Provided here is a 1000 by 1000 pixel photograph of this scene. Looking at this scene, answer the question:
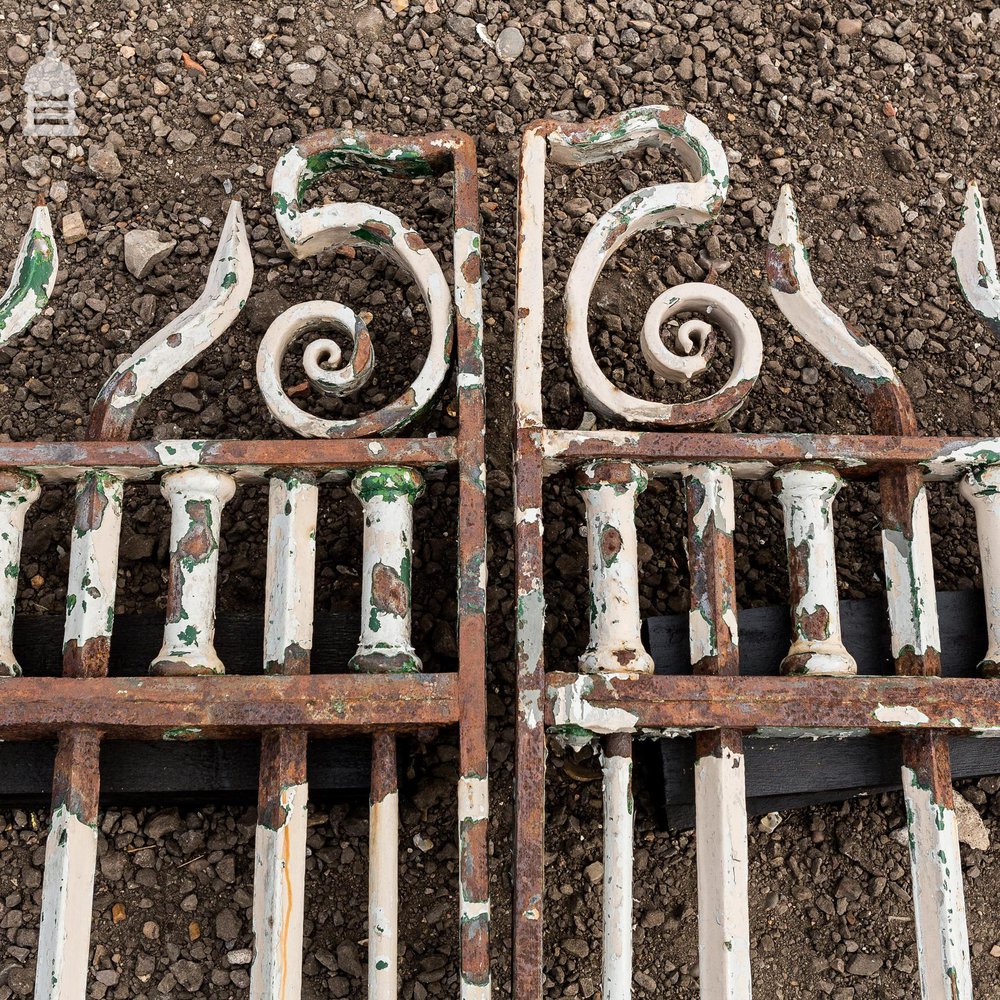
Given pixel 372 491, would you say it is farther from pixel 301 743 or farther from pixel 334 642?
pixel 301 743

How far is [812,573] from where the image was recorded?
5.24 ft

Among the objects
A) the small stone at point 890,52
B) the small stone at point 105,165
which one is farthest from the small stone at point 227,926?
the small stone at point 890,52

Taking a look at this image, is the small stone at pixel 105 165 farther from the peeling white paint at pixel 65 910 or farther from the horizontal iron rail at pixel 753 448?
the peeling white paint at pixel 65 910

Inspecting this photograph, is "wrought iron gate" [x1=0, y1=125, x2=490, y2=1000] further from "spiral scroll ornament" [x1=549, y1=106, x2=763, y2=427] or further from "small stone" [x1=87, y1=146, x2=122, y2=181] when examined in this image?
"small stone" [x1=87, y1=146, x2=122, y2=181]

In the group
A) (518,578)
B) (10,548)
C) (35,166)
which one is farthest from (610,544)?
(35,166)

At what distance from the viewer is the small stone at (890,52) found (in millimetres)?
2395

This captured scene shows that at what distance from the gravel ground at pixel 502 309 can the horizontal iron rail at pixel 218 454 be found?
45cm

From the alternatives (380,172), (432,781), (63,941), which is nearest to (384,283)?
(380,172)

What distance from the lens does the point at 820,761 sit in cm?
173

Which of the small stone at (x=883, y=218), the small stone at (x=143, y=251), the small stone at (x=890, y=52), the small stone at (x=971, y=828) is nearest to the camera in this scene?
the small stone at (x=971, y=828)

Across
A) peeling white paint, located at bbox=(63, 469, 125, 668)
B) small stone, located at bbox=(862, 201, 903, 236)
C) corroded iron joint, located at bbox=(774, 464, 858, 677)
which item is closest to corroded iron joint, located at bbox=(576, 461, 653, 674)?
corroded iron joint, located at bbox=(774, 464, 858, 677)

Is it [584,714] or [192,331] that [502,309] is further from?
[584,714]

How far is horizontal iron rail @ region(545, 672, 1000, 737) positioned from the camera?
149 cm

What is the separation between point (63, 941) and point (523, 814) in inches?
26.9
